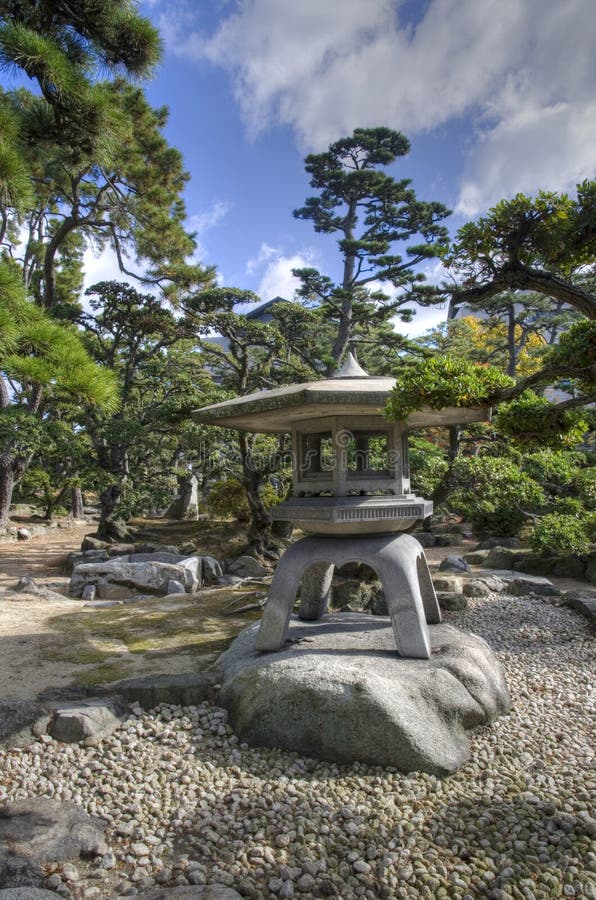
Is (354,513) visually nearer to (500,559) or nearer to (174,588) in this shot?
(174,588)

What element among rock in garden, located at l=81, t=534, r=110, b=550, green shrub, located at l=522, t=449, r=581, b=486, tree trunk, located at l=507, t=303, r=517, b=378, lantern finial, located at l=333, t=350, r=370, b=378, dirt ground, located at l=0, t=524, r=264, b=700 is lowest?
dirt ground, located at l=0, t=524, r=264, b=700

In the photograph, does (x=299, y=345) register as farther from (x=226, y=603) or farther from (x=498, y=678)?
(x=498, y=678)

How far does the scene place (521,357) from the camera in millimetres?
22969

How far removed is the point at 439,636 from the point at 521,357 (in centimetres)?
2085

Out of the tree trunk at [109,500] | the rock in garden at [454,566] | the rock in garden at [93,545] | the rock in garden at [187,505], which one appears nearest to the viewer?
the rock in garden at [454,566]

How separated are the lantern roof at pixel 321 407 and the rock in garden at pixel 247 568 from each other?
5990 millimetres

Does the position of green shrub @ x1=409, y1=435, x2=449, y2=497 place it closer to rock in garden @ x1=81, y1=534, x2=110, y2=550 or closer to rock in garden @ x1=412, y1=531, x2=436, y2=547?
rock in garden @ x1=412, y1=531, x2=436, y2=547

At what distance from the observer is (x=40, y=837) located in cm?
276

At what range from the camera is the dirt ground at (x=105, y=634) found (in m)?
5.04

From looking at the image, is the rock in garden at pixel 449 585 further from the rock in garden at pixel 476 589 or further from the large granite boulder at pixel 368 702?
the large granite boulder at pixel 368 702

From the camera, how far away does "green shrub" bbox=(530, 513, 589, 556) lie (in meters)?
8.01

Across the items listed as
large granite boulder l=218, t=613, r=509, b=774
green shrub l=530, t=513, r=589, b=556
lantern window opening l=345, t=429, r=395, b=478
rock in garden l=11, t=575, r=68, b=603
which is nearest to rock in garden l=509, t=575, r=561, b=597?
green shrub l=530, t=513, r=589, b=556

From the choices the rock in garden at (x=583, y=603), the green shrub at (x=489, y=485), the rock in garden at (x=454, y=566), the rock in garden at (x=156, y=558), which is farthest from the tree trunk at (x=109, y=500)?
the rock in garden at (x=583, y=603)

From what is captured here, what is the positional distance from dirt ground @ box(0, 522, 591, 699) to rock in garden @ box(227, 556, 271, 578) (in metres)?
1.58
